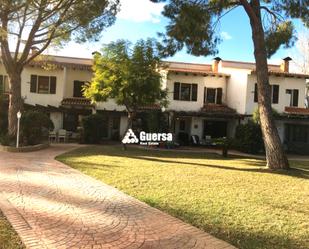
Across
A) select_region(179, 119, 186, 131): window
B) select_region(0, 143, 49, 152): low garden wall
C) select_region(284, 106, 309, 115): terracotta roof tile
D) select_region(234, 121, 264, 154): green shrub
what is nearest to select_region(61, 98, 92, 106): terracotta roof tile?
select_region(179, 119, 186, 131): window

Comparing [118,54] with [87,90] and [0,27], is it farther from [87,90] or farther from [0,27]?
[0,27]

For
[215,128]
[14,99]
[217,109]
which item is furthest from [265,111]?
[215,128]

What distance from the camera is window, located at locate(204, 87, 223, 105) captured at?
32.4 meters

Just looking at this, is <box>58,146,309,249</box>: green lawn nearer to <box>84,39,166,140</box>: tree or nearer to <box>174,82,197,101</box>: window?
<box>84,39,166,140</box>: tree

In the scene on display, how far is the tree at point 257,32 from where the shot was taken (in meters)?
16.9

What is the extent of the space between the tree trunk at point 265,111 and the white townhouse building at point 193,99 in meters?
12.2

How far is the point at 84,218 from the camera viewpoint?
787cm

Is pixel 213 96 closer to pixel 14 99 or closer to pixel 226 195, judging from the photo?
pixel 14 99

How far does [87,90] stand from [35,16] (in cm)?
454

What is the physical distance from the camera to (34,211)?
8188mm

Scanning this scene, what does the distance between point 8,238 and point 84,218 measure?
66.8 inches

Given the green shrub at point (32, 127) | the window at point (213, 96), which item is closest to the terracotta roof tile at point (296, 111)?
the window at point (213, 96)

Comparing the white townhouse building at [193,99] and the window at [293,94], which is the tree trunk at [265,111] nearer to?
the white townhouse building at [193,99]

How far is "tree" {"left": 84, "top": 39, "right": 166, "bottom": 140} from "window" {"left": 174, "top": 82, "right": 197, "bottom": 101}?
352 inches
